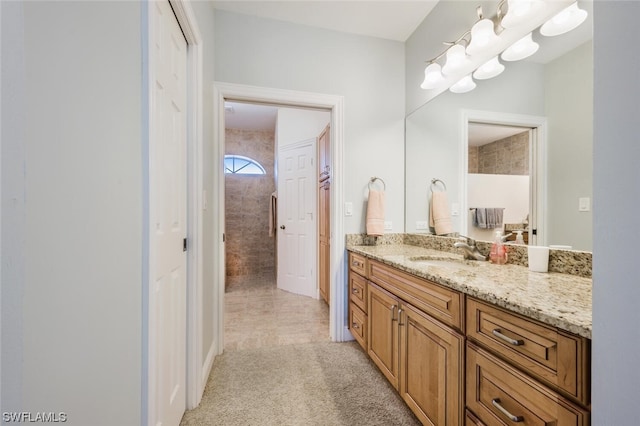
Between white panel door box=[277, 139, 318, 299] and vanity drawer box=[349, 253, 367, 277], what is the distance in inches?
48.2

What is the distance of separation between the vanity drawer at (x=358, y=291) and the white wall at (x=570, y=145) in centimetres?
110

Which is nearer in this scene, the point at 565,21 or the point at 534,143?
the point at 565,21

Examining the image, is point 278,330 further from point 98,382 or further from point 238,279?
point 238,279

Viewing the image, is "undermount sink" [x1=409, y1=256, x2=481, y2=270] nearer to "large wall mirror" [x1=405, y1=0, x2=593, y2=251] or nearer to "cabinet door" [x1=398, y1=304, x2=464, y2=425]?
"large wall mirror" [x1=405, y1=0, x2=593, y2=251]

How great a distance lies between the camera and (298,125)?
11.6ft

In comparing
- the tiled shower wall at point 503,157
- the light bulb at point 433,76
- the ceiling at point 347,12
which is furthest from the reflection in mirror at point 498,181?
the ceiling at point 347,12

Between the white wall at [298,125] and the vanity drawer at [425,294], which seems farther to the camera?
the white wall at [298,125]

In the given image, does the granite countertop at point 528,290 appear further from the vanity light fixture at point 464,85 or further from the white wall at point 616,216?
the vanity light fixture at point 464,85

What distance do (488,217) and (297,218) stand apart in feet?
7.82

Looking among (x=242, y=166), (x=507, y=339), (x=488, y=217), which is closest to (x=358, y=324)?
(x=488, y=217)

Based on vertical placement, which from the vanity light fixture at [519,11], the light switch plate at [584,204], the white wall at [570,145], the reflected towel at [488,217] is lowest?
the reflected towel at [488,217]

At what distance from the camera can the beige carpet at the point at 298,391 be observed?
136cm

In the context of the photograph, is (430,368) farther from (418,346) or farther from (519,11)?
Answer: (519,11)

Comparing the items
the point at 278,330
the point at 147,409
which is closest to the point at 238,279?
the point at 278,330
